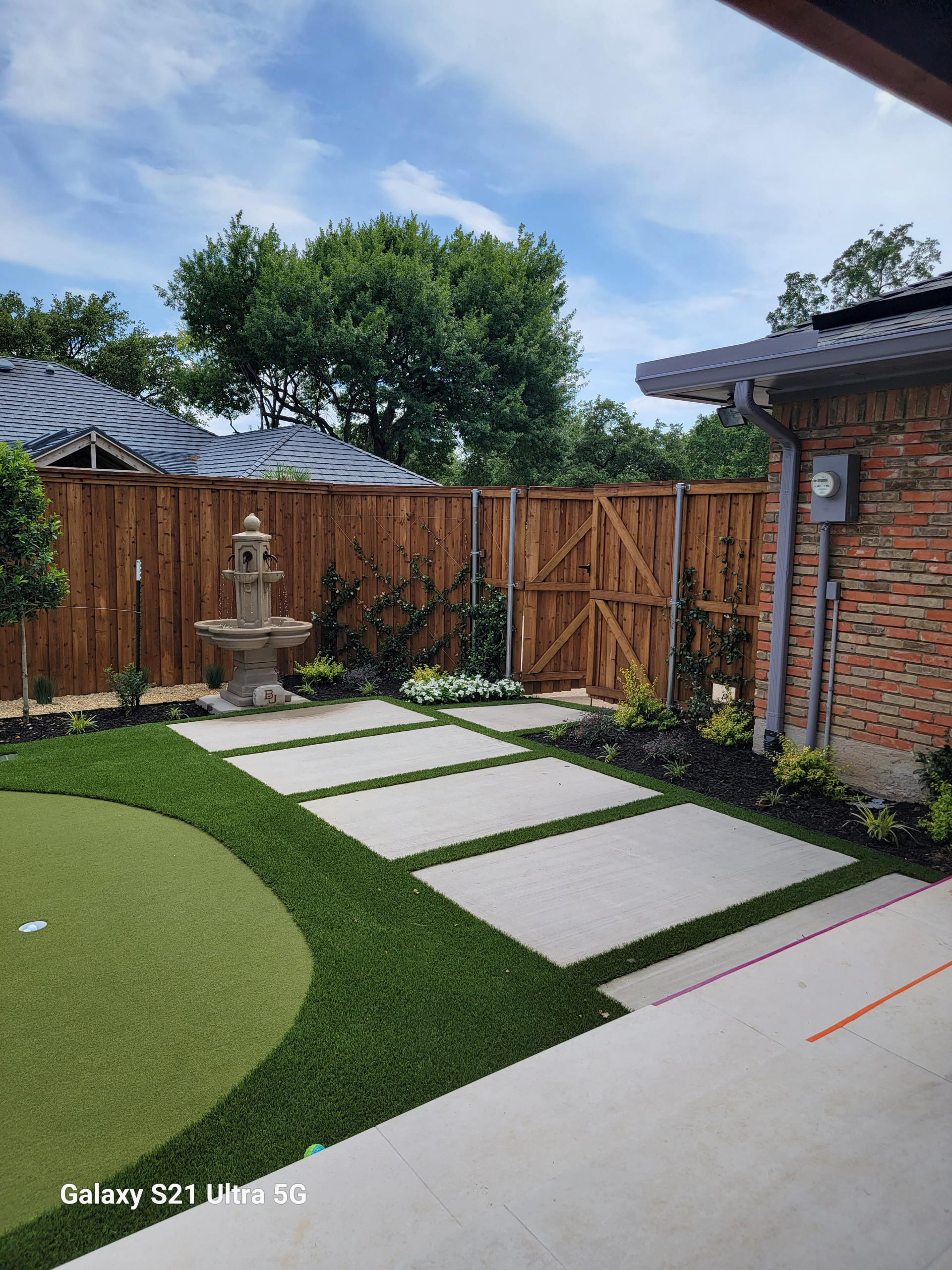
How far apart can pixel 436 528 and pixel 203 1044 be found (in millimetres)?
7192

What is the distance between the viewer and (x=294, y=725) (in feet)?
24.0

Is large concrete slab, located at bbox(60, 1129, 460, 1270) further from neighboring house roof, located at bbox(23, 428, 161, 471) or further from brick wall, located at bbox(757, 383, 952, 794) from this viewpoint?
neighboring house roof, located at bbox(23, 428, 161, 471)

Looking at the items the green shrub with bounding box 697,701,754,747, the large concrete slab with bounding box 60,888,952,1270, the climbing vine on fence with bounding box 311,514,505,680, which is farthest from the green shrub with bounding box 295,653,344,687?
the large concrete slab with bounding box 60,888,952,1270

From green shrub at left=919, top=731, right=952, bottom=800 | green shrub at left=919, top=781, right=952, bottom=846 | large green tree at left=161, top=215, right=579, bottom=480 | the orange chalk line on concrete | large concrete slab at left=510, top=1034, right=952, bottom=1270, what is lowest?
large concrete slab at left=510, top=1034, right=952, bottom=1270

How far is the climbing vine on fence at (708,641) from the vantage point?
683 cm

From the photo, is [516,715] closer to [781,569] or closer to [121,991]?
[781,569]

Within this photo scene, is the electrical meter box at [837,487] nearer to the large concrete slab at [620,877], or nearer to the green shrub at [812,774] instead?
the green shrub at [812,774]

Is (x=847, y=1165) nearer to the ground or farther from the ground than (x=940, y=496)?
nearer to the ground

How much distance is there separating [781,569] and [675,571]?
1646 mm

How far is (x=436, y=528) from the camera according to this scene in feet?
30.8

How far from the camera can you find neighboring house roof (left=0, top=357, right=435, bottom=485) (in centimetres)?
1497

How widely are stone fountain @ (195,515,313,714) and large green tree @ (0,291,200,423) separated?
1021 inches

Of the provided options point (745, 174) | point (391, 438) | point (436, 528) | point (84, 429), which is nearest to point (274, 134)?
point (391, 438)

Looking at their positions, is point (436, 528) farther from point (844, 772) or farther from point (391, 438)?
point (391, 438)
